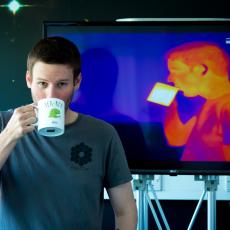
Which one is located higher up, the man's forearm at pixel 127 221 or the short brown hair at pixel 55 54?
the short brown hair at pixel 55 54

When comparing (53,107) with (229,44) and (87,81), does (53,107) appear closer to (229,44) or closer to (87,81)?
(87,81)

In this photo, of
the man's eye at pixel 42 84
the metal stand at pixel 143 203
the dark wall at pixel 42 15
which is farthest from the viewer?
the dark wall at pixel 42 15

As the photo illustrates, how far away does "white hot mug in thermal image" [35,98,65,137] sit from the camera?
1.31 m

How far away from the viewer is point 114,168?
1.56 metres

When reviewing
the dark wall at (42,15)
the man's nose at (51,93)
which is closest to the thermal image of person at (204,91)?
the dark wall at (42,15)

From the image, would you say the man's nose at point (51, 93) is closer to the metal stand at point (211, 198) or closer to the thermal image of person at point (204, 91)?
the thermal image of person at point (204, 91)

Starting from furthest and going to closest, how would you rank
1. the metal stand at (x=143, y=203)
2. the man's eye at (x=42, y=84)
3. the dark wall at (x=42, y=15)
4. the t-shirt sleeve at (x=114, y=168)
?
the dark wall at (x=42, y=15) < the metal stand at (x=143, y=203) < the t-shirt sleeve at (x=114, y=168) < the man's eye at (x=42, y=84)

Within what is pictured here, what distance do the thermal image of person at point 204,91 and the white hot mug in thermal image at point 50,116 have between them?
1168 millimetres

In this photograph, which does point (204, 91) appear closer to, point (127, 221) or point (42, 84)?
point (127, 221)

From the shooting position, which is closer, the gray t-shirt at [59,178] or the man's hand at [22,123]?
the man's hand at [22,123]

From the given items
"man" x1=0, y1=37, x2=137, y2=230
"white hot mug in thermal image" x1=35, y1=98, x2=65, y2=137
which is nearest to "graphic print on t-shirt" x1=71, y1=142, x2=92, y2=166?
"man" x1=0, y1=37, x2=137, y2=230

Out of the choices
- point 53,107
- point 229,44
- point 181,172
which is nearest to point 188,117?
point 181,172

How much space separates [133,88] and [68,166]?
3.37 ft

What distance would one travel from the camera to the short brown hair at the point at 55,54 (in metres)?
1.43
